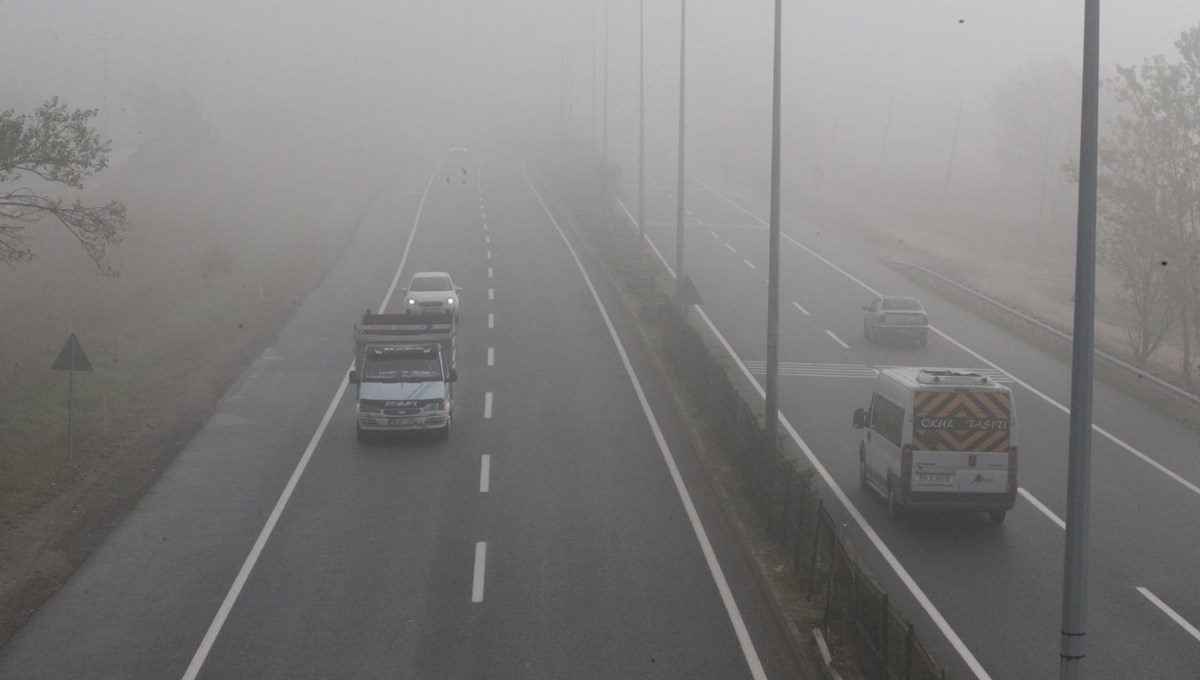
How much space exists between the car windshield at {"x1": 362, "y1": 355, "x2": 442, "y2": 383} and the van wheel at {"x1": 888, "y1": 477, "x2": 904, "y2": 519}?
9848 mm

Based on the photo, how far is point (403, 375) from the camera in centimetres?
2545

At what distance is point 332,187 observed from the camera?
84375mm

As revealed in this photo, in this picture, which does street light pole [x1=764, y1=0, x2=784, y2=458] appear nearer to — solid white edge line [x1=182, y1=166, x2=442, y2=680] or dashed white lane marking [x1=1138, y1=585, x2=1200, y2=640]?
dashed white lane marking [x1=1138, y1=585, x2=1200, y2=640]

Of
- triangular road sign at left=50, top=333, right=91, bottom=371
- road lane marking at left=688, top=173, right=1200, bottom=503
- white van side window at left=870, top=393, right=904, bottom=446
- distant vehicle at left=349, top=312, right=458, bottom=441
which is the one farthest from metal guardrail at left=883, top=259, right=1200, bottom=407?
triangular road sign at left=50, top=333, right=91, bottom=371

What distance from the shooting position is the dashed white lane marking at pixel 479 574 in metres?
15.8

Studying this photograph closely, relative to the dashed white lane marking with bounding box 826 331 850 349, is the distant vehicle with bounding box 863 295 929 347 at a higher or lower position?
higher

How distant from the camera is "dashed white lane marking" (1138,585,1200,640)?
1502 centimetres

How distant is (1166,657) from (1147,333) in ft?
82.2

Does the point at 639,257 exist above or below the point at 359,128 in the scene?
below

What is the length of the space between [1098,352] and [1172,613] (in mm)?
21618

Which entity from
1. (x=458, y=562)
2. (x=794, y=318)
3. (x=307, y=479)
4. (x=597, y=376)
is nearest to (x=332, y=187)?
(x=794, y=318)

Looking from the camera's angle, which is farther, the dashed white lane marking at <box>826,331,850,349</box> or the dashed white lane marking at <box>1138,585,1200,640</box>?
the dashed white lane marking at <box>826,331,850,349</box>

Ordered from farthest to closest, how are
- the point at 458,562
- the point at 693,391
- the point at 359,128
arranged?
the point at 359,128 < the point at 693,391 < the point at 458,562

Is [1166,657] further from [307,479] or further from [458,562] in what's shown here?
[307,479]
